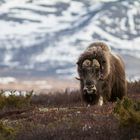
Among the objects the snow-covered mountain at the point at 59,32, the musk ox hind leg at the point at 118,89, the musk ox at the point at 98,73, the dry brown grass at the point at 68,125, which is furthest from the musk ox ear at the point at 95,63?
the snow-covered mountain at the point at 59,32

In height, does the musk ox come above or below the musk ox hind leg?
above

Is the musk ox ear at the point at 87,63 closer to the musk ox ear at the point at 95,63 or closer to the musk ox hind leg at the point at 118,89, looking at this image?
the musk ox ear at the point at 95,63

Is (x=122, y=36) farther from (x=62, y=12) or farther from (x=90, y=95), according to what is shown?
(x=90, y=95)

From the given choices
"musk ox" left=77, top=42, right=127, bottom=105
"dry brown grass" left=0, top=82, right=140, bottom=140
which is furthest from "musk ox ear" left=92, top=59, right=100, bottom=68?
"dry brown grass" left=0, top=82, right=140, bottom=140

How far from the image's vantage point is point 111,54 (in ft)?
49.0

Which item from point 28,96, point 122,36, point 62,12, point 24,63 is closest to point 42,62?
point 24,63

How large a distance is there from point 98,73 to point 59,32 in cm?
10408

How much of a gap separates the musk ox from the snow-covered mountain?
7535 cm

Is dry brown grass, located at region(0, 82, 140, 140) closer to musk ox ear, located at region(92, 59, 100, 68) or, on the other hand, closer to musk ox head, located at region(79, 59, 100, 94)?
musk ox head, located at region(79, 59, 100, 94)

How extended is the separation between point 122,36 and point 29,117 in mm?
105584

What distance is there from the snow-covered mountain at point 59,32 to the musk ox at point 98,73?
75.3m

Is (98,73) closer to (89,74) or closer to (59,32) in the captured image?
(89,74)

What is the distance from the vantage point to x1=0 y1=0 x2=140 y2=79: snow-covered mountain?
104 metres

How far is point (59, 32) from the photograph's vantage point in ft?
387
